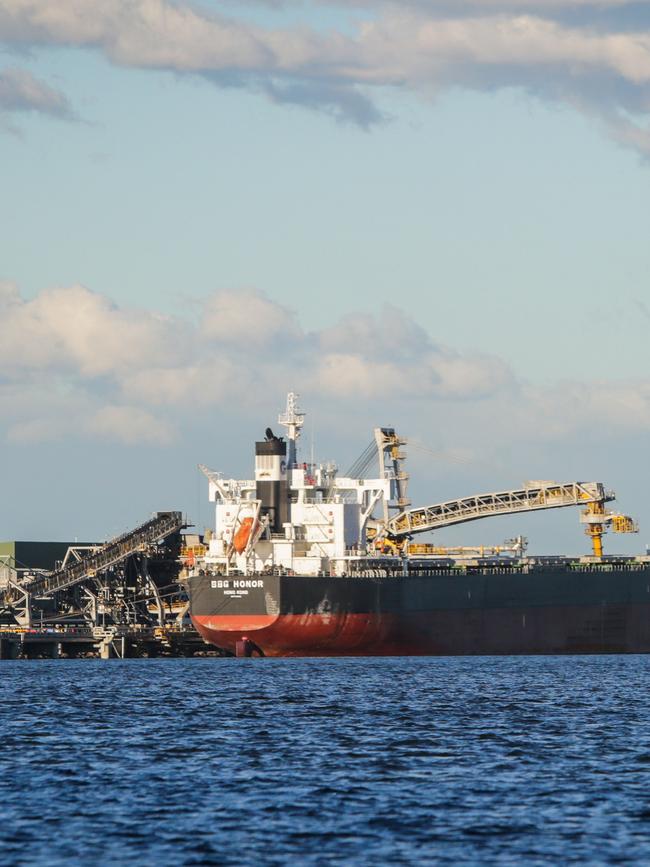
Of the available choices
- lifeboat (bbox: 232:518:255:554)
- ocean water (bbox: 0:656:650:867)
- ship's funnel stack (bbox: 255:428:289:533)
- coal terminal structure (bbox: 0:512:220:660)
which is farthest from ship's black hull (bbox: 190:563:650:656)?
ocean water (bbox: 0:656:650:867)

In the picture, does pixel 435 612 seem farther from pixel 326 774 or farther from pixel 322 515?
pixel 326 774

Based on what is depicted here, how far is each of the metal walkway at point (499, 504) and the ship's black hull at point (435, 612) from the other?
4694 mm

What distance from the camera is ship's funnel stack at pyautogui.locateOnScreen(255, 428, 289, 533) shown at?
9350 cm

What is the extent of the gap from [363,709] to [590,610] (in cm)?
4067

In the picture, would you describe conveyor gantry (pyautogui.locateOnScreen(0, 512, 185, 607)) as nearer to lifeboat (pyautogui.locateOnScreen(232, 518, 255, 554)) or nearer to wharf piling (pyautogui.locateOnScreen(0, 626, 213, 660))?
wharf piling (pyautogui.locateOnScreen(0, 626, 213, 660))

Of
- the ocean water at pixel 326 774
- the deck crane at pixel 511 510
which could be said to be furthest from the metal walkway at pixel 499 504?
the ocean water at pixel 326 774

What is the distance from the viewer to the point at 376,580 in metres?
88.2

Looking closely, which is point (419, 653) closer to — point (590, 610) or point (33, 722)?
point (590, 610)

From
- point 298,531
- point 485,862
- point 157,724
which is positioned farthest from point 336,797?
point 298,531

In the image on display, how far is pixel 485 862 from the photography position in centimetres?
2689

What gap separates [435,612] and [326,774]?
2091 inches

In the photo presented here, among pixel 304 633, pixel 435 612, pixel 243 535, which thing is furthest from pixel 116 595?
pixel 435 612

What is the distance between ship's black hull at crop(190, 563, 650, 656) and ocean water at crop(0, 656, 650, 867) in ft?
56.4

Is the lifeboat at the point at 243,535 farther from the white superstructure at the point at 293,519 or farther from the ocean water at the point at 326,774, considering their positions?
the ocean water at the point at 326,774
